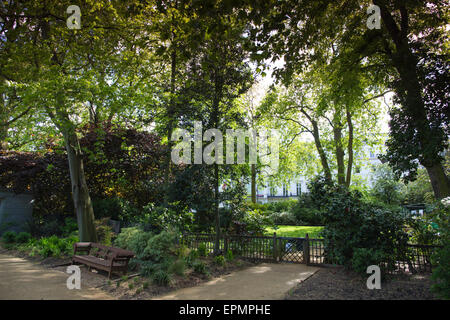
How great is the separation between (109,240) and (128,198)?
5.56 meters

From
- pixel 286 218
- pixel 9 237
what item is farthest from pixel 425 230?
pixel 286 218

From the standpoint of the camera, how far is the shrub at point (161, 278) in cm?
652

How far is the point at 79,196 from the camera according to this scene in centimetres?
1080

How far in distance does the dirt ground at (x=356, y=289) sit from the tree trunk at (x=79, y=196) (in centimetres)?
801

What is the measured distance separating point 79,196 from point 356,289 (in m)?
9.76

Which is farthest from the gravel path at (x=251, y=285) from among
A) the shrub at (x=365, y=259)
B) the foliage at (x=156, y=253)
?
the shrub at (x=365, y=259)

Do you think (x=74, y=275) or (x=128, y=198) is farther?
(x=128, y=198)

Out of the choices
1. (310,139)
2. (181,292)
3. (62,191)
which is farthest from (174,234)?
(310,139)

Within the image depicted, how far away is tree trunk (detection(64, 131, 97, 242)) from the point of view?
10586 millimetres

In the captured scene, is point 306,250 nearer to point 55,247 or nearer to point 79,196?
point 79,196

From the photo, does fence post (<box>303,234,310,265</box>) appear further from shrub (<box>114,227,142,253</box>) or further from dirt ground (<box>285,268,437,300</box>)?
shrub (<box>114,227,142,253</box>)

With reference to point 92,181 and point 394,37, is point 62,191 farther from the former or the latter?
point 394,37

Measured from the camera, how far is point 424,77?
9.02 meters

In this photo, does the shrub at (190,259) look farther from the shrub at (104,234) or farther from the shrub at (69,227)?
the shrub at (69,227)
